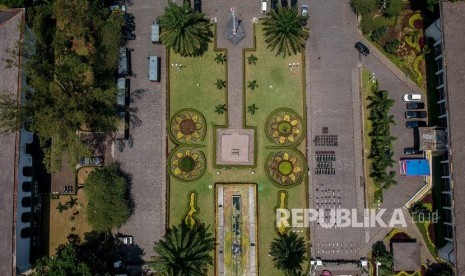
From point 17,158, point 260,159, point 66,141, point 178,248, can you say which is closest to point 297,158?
point 260,159

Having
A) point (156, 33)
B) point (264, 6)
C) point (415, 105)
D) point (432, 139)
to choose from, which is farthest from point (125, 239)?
point (415, 105)

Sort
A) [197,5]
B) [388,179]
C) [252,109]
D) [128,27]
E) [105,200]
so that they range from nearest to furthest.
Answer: [105,200] → [388,179] → [252,109] → [128,27] → [197,5]

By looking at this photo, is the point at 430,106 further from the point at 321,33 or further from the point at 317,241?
the point at 317,241

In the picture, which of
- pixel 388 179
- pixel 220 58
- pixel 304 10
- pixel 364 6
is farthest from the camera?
pixel 304 10

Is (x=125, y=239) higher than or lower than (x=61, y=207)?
lower

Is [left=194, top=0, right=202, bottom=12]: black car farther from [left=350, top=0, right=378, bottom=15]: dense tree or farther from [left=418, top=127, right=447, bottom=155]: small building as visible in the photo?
[left=418, top=127, right=447, bottom=155]: small building

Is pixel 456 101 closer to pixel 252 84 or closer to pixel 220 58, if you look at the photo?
pixel 252 84

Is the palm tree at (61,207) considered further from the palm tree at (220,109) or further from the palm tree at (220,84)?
the palm tree at (220,84)
